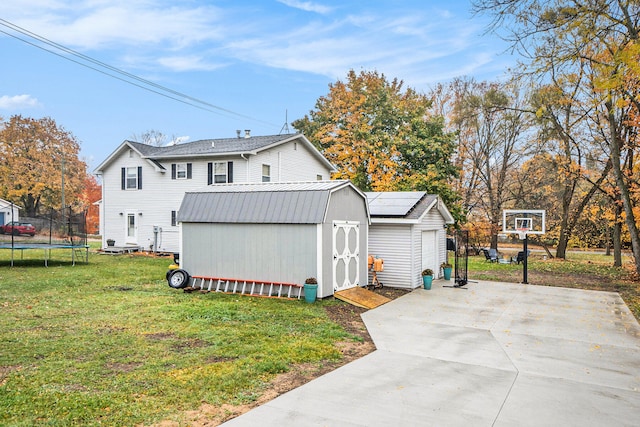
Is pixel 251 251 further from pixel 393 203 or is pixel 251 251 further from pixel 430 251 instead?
pixel 430 251

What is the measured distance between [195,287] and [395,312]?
18.9 ft

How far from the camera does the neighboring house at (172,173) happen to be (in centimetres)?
2122

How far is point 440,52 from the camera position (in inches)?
574

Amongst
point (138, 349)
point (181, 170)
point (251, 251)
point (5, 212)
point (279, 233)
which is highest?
point (181, 170)

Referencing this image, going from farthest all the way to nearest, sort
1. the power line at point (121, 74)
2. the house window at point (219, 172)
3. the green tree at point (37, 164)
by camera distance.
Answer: the green tree at point (37, 164) → the house window at point (219, 172) → the power line at point (121, 74)

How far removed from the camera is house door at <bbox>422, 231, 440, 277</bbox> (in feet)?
48.3

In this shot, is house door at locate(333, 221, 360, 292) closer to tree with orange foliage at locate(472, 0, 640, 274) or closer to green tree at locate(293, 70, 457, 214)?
tree with orange foliage at locate(472, 0, 640, 274)

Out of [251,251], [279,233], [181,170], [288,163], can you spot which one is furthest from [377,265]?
[181,170]

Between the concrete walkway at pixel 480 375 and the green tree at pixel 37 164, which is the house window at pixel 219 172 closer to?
the concrete walkway at pixel 480 375

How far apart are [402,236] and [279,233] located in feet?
13.4

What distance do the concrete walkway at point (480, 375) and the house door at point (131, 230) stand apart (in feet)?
58.1

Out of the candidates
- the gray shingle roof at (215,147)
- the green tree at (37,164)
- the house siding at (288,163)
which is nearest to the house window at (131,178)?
the gray shingle roof at (215,147)

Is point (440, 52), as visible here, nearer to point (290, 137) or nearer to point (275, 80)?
point (290, 137)

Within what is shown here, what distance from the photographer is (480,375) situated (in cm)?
604
